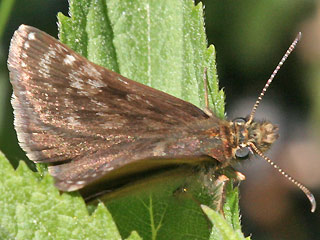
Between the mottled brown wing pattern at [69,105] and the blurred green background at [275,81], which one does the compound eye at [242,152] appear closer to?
the mottled brown wing pattern at [69,105]

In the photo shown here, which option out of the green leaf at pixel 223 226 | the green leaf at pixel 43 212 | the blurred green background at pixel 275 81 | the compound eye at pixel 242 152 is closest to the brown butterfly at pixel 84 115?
the compound eye at pixel 242 152

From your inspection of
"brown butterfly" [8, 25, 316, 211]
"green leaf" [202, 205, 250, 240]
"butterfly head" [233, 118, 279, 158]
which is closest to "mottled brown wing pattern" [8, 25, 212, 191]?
"brown butterfly" [8, 25, 316, 211]

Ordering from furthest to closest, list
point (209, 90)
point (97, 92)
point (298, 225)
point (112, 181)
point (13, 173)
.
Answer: point (298, 225)
point (209, 90)
point (97, 92)
point (112, 181)
point (13, 173)

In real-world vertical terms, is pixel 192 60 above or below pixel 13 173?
above

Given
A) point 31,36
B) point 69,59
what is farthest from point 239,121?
point 31,36

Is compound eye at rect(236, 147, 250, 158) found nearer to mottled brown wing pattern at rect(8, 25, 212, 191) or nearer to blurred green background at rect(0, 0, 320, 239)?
mottled brown wing pattern at rect(8, 25, 212, 191)

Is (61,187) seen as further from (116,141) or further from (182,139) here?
(182,139)

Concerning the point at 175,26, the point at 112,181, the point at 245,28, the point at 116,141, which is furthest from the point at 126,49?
the point at 245,28

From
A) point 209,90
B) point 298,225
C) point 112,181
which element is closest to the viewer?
point 112,181

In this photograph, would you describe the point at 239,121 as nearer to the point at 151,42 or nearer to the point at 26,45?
the point at 151,42
